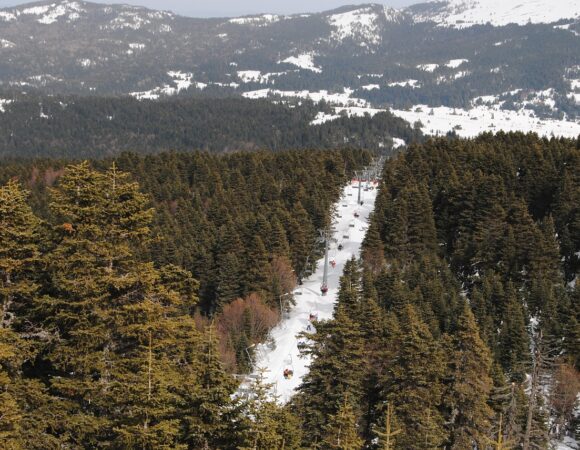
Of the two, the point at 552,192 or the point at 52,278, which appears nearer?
the point at 52,278

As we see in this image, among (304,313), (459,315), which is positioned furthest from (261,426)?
(304,313)

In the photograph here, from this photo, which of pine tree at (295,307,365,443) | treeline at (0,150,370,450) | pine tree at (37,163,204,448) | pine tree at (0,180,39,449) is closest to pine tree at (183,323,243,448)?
treeline at (0,150,370,450)

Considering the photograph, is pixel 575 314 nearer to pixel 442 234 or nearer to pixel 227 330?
pixel 442 234

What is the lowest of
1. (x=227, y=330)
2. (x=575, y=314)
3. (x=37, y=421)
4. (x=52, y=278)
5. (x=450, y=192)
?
(x=227, y=330)

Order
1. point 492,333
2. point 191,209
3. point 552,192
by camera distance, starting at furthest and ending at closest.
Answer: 1. point 191,209
2. point 552,192
3. point 492,333

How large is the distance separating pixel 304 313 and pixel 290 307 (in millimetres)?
2468

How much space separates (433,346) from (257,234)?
171ft

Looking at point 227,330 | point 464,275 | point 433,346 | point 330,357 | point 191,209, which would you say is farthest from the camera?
point 191,209

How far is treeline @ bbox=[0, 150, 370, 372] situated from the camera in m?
76.2

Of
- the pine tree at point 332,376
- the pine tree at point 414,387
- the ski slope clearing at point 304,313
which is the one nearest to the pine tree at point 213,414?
the pine tree at point 332,376

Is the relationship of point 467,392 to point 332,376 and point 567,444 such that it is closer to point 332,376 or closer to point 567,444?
point 332,376

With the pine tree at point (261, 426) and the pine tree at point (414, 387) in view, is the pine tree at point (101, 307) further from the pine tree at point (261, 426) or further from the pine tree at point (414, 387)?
the pine tree at point (414, 387)

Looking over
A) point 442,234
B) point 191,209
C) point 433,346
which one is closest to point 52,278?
point 433,346

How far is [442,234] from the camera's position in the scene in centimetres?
9294
